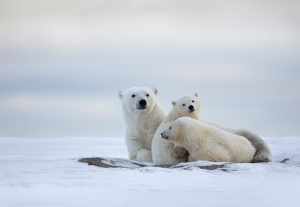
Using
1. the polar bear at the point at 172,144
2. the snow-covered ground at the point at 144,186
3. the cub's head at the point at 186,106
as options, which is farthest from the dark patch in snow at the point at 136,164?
the cub's head at the point at 186,106

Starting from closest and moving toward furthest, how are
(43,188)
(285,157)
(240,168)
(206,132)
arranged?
(43,188) → (240,168) → (206,132) → (285,157)

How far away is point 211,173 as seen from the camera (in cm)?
686

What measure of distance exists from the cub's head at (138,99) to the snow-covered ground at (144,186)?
2606mm

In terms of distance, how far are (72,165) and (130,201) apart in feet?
8.11

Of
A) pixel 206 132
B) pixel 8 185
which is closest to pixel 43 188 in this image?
pixel 8 185

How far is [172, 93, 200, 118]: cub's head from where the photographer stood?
30.9 ft

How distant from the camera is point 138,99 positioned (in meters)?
9.99

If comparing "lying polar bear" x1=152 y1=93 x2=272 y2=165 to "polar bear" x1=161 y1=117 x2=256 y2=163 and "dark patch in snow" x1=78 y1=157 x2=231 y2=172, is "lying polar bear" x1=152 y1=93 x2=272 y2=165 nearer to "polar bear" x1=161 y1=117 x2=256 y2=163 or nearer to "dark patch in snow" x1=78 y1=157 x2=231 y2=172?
"polar bear" x1=161 y1=117 x2=256 y2=163

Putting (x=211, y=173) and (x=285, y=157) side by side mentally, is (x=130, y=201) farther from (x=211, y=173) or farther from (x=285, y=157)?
(x=285, y=157)

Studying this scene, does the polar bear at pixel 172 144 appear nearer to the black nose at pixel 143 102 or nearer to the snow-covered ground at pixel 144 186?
the black nose at pixel 143 102

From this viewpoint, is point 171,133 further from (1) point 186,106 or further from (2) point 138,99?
(2) point 138,99

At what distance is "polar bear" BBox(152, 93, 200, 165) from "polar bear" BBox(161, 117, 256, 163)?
253 millimetres

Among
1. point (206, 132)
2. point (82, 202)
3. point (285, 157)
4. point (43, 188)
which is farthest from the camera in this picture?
point (285, 157)

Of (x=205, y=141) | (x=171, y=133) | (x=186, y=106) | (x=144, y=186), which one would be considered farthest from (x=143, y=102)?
(x=144, y=186)
